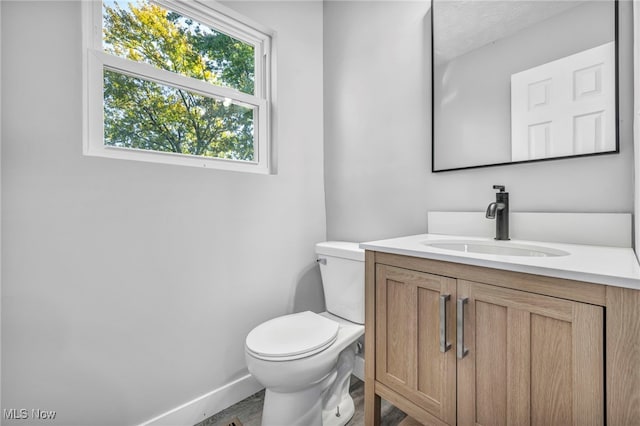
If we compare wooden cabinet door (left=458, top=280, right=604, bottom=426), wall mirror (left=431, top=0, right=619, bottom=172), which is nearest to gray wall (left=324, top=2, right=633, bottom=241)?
wall mirror (left=431, top=0, right=619, bottom=172)

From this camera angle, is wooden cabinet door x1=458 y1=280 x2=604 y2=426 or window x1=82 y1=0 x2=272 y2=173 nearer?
wooden cabinet door x1=458 y1=280 x2=604 y2=426

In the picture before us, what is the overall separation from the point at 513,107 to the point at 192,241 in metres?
1.57

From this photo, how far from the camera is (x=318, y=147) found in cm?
198

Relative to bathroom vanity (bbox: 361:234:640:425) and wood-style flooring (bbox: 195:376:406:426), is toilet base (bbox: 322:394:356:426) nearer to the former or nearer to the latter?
wood-style flooring (bbox: 195:376:406:426)

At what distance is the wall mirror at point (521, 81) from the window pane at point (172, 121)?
1.10m

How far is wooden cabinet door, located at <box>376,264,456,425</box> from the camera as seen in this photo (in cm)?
90

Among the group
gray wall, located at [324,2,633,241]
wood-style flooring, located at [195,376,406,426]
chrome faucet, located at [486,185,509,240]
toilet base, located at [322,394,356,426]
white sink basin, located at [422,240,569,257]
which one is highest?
gray wall, located at [324,2,633,241]

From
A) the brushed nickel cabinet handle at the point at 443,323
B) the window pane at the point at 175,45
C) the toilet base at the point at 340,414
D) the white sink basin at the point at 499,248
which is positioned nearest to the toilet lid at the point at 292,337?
the toilet base at the point at 340,414

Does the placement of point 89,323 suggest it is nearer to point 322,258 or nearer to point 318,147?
point 322,258

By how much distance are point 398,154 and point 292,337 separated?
1.10 metres

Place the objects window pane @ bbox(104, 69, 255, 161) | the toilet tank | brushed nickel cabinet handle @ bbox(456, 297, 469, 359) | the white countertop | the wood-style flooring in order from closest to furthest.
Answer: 1. the white countertop
2. brushed nickel cabinet handle @ bbox(456, 297, 469, 359)
3. window pane @ bbox(104, 69, 255, 161)
4. the wood-style flooring
5. the toilet tank

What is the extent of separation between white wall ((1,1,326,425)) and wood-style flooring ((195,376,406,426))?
15cm

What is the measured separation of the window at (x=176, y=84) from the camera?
1.20m

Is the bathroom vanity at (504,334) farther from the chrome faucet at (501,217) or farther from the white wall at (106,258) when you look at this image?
the white wall at (106,258)
